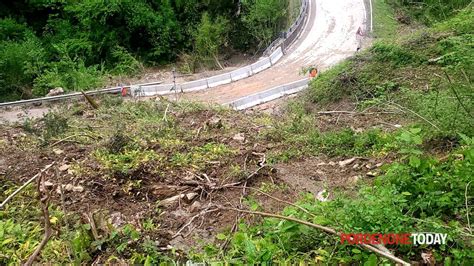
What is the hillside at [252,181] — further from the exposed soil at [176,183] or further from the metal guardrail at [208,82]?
the metal guardrail at [208,82]

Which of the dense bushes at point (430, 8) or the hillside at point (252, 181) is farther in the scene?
the dense bushes at point (430, 8)

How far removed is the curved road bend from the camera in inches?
669

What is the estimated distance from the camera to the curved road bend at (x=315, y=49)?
17.0 metres

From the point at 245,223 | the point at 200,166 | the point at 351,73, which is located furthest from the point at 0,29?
the point at 245,223

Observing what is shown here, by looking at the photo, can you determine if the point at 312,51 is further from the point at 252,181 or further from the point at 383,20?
the point at 252,181

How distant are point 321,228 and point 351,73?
27.1 ft

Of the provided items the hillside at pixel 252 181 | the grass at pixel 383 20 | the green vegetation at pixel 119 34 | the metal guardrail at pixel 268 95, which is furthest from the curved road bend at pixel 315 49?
the hillside at pixel 252 181

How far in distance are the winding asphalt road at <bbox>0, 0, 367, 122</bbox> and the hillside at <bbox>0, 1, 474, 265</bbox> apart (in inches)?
258

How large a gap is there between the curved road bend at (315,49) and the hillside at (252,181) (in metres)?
6.69

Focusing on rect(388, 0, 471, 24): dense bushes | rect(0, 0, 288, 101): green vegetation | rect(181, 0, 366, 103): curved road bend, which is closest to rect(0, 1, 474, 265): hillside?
rect(181, 0, 366, 103): curved road bend

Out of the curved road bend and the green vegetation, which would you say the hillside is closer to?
the curved road bend

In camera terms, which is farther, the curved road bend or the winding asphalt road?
the curved road bend

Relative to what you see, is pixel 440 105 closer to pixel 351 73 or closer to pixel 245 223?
pixel 245 223

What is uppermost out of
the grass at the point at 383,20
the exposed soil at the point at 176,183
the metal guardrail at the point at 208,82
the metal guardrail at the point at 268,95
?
the exposed soil at the point at 176,183
